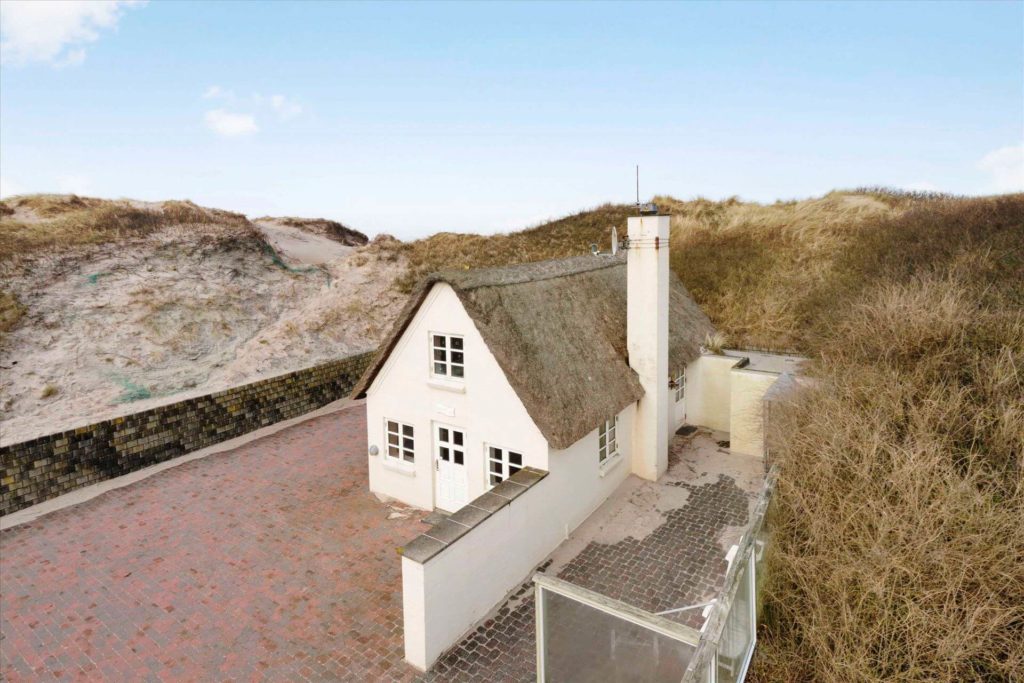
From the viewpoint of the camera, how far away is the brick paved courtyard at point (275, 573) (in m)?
7.89

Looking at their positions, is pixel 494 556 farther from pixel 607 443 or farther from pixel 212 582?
pixel 212 582

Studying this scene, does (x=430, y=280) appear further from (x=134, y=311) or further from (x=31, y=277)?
(x=31, y=277)

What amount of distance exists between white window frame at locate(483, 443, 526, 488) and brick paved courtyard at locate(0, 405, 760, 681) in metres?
1.69

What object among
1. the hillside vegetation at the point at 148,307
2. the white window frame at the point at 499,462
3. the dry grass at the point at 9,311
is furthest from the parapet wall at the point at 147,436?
the dry grass at the point at 9,311

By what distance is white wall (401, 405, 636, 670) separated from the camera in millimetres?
7562

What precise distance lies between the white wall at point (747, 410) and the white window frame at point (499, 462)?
6959mm

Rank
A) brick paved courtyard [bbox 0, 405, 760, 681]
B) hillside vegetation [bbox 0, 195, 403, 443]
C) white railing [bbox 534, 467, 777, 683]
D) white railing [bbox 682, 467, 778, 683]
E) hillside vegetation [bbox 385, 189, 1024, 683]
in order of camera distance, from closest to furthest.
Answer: white railing [bbox 682, 467, 778, 683] < white railing [bbox 534, 467, 777, 683] < hillside vegetation [bbox 385, 189, 1024, 683] < brick paved courtyard [bbox 0, 405, 760, 681] < hillside vegetation [bbox 0, 195, 403, 443]

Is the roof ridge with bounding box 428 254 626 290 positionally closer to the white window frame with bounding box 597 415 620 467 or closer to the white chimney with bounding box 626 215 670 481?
the white chimney with bounding box 626 215 670 481

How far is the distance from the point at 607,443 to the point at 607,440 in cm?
6

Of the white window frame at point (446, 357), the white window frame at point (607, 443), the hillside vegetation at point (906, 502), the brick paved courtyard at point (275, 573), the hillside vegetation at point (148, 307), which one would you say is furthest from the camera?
the hillside vegetation at point (148, 307)

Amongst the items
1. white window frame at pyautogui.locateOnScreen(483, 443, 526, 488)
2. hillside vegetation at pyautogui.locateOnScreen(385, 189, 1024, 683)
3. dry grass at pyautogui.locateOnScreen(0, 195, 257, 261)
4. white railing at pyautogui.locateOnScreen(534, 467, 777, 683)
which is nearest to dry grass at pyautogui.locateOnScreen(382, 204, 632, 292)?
dry grass at pyautogui.locateOnScreen(0, 195, 257, 261)

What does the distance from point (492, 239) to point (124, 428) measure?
2478 cm

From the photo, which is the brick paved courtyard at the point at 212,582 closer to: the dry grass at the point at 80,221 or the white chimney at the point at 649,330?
the white chimney at the point at 649,330

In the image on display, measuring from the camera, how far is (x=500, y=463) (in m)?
10.6
